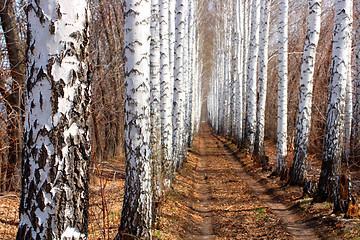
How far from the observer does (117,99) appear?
42.2 feet

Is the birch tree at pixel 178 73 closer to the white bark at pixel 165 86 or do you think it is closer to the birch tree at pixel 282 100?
the white bark at pixel 165 86

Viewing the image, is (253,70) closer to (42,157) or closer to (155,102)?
(155,102)

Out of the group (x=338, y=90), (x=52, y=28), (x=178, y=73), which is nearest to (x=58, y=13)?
(x=52, y=28)

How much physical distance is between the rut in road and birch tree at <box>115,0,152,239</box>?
195 centimetres

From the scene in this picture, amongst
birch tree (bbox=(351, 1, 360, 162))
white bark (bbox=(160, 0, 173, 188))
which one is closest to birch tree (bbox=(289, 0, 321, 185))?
white bark (bbox=(160, 0, 173, 188))

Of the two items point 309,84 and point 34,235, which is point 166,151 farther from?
point 34,235

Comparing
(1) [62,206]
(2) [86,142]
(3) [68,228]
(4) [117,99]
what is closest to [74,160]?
(2) [86,142]

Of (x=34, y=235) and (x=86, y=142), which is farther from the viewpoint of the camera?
(x=86, y=142)

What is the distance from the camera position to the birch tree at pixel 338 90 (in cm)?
628

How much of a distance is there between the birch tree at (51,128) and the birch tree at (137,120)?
8.20ft

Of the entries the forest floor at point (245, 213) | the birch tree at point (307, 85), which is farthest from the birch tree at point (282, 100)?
the birch tree at point (307, 85)

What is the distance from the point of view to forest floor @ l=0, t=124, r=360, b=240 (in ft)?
17.1

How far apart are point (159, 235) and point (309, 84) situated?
6272mm

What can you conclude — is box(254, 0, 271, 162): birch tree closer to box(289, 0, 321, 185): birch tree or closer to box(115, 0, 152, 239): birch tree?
box(289, 0, 321, 185): birch tree
